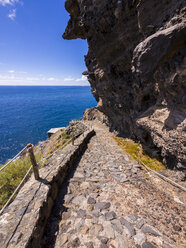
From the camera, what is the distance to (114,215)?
4.00 meters

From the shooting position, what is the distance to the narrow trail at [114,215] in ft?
10.6

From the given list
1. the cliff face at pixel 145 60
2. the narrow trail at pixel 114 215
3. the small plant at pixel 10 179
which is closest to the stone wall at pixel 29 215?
the narrow trail at pixel 114 215

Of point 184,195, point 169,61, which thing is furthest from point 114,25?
point 184,195

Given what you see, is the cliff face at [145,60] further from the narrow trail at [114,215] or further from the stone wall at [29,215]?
the stone wall at [29,215]

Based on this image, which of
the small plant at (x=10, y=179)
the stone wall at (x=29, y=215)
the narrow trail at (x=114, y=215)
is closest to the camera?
the stone wall at (x=29, y=215)

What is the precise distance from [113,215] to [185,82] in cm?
708

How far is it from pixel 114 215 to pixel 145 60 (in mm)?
8497

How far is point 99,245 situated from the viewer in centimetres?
312

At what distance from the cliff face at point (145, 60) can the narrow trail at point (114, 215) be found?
10.5 ft

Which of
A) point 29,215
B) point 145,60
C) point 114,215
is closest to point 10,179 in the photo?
point 29,215

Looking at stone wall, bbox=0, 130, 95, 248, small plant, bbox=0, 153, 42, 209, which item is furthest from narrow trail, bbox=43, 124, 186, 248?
small plant, bbox=0, 153, 42, 209

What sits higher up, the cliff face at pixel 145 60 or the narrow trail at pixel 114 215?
the cliff face at pixel 145 60

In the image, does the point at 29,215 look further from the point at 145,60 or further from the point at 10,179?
the point at 145,60

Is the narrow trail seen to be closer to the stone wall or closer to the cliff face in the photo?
the stone wall
